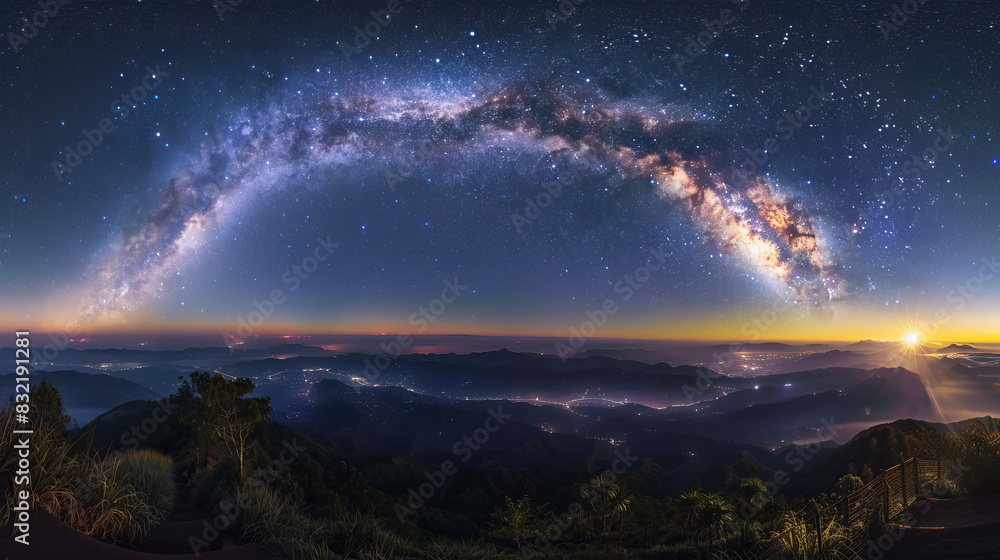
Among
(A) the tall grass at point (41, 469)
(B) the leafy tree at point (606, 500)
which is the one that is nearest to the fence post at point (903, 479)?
→ (B) the leafy tree at point (606, 500)

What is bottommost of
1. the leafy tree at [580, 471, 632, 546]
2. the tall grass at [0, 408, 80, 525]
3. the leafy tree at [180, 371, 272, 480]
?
the leafy tree at [580, 471, 632, 546]

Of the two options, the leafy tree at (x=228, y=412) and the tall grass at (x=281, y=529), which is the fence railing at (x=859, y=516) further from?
the leafy tree at (x=228, y=412)

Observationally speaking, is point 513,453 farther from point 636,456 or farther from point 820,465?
point 820,465

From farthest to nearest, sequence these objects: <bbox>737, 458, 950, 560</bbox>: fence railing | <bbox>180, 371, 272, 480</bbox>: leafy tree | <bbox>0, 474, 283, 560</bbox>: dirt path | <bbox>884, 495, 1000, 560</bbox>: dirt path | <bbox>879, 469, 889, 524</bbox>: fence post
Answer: <bbox>180, 371, 272, 480</bbox>: leafy tree < <bbox>879, 469, 889, 524</bbox>: fence post < <bbox>737, 458, 950, 560</bbox>: fence railing < <bbox>884, 495, 1000, 560</bbox>: dirt path < <bbox>0, 474, 283, 560</bbox>: dirt path

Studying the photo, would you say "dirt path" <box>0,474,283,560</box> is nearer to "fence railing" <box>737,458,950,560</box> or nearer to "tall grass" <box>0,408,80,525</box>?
"tall grass" <box>0,408,80,525</box>

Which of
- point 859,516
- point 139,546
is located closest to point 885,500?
point 859,516

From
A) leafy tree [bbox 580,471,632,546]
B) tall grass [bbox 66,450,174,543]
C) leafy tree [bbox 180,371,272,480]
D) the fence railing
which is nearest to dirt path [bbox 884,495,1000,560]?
the fence railing

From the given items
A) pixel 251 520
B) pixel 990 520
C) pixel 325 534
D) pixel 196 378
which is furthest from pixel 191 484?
pixel 196 378

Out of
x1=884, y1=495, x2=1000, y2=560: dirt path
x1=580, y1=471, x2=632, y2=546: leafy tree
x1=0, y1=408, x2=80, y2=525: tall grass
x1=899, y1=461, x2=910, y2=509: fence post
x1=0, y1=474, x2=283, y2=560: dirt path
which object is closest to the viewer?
x1=0, y1=474, x2=283, y2=560: dirt path
